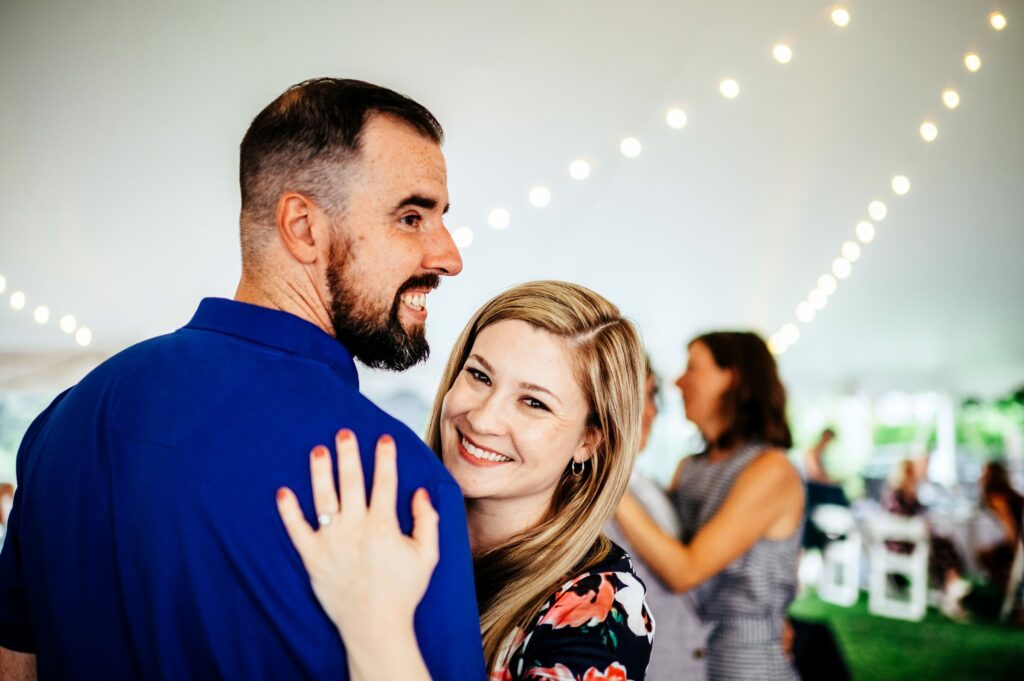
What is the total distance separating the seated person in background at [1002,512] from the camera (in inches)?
279

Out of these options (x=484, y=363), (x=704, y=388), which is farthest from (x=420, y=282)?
(x=704, y=388)

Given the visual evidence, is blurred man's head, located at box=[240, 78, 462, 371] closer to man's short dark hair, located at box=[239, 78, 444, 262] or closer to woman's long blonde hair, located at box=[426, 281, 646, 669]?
man's short dark hair, located at box=[239, 78, 444, 262]

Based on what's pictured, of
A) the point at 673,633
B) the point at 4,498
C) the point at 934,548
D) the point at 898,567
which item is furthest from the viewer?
the point at 934,548

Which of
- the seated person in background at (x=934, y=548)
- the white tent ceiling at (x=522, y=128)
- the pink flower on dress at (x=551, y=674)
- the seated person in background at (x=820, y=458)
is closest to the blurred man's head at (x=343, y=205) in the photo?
the pink flower on dress at (x=551, y=674)

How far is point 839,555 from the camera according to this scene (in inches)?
303

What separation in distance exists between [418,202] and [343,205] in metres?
0.10

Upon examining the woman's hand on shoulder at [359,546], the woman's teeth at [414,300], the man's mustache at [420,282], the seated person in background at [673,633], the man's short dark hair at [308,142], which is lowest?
the seated person in background at [673,633]

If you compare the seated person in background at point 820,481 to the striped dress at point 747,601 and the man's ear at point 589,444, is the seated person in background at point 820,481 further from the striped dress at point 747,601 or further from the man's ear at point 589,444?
the man's ear at point 589,444

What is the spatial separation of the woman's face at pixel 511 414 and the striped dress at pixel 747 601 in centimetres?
109

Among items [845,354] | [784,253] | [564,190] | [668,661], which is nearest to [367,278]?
[668,661]

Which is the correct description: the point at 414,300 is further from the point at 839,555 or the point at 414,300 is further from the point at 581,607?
the point at 839,555

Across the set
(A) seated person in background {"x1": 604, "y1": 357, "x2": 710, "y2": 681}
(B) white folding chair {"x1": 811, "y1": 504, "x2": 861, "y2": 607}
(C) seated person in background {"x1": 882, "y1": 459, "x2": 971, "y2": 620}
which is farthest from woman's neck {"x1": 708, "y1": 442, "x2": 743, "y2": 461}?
(C) seated person in background {"x1": 882, "y1": 459, "x2": 971, "y2": 620}

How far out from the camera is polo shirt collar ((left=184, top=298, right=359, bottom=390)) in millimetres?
973

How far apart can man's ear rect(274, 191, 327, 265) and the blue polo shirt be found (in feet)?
0.36
